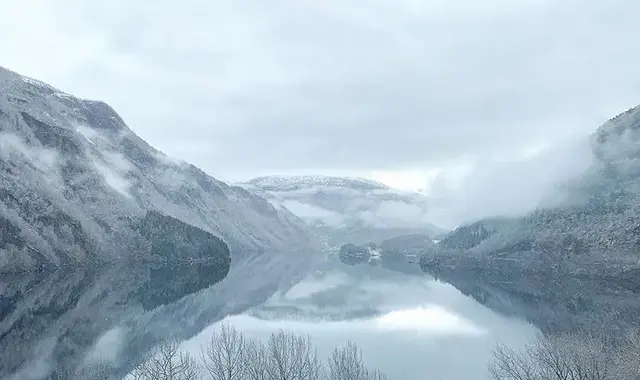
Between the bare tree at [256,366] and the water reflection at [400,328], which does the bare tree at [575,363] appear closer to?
the water reflection at [400,328]

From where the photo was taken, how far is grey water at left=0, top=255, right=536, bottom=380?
7625cm

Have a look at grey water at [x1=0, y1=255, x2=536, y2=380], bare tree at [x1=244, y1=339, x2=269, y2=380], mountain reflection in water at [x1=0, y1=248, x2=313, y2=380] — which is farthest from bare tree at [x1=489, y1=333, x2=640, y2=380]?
mountain reflection in water at [x1=0, y1=248, x2=313, y2=380]

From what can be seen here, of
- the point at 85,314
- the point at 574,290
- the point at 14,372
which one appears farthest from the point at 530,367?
the point at 574,290

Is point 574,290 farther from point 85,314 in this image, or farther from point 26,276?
point 26,276

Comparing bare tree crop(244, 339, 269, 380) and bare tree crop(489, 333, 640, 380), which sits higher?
bare tree crop(489, 333, 640, 380)

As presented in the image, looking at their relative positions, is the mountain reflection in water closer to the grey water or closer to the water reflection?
the grey water

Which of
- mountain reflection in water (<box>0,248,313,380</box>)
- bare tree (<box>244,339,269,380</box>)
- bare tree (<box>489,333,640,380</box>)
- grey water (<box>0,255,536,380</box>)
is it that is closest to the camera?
bare tree (<box>489,333,640,380</box>)

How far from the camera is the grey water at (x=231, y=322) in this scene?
7625cm

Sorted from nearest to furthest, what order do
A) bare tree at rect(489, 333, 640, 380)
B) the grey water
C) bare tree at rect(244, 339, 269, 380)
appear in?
bare tree at rect(489, 333, 640, 380)
bare tree at rect(244, 339, 269, 380)
the grey water

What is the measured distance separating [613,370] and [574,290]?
5157 inches

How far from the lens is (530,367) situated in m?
56.2

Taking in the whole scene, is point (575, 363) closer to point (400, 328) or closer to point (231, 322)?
point (400, 328)

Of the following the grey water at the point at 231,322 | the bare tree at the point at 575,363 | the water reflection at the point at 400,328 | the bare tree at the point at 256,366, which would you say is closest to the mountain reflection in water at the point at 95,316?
the grey water at the point at 231,322

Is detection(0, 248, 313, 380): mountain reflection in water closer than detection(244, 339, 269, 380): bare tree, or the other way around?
detection(244, 339, 269, 380): bare tree
